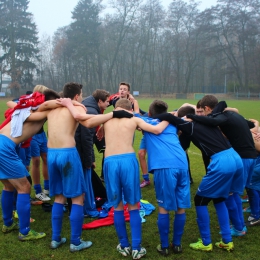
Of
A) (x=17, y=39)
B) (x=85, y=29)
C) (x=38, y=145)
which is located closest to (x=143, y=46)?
(x=85, y=29)

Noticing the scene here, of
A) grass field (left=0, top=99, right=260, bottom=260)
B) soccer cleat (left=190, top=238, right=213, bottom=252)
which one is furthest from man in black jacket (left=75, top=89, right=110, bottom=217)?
soccer cleat (left=190, top=238, right=213, bottom=252)

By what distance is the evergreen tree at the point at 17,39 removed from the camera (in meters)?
46.8

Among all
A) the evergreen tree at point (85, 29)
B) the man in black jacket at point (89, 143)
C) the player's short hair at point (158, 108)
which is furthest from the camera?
the evergreen tree at point (85, 29)

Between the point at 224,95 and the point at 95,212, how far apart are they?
1942 inches

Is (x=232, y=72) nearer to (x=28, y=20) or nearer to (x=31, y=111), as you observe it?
(x=28, y=20)

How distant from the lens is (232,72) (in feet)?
176

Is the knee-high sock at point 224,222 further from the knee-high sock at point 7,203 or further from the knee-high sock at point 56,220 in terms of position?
the knee-high sock at point 7,203

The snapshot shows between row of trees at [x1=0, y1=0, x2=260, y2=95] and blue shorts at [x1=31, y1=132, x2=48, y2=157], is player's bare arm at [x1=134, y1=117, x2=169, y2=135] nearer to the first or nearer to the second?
blue shorts at [x1=31, y1=132, x2=48, y2=157]

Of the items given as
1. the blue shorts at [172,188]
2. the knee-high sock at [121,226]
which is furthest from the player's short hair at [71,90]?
the knee-high sock at [121,226]

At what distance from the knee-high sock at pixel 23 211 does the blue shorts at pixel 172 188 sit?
5.90ft

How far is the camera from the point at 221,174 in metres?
3.75

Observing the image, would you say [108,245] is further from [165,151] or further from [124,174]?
[165,151]

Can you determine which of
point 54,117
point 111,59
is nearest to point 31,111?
point 54,117

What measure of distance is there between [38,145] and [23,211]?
2214 mm
